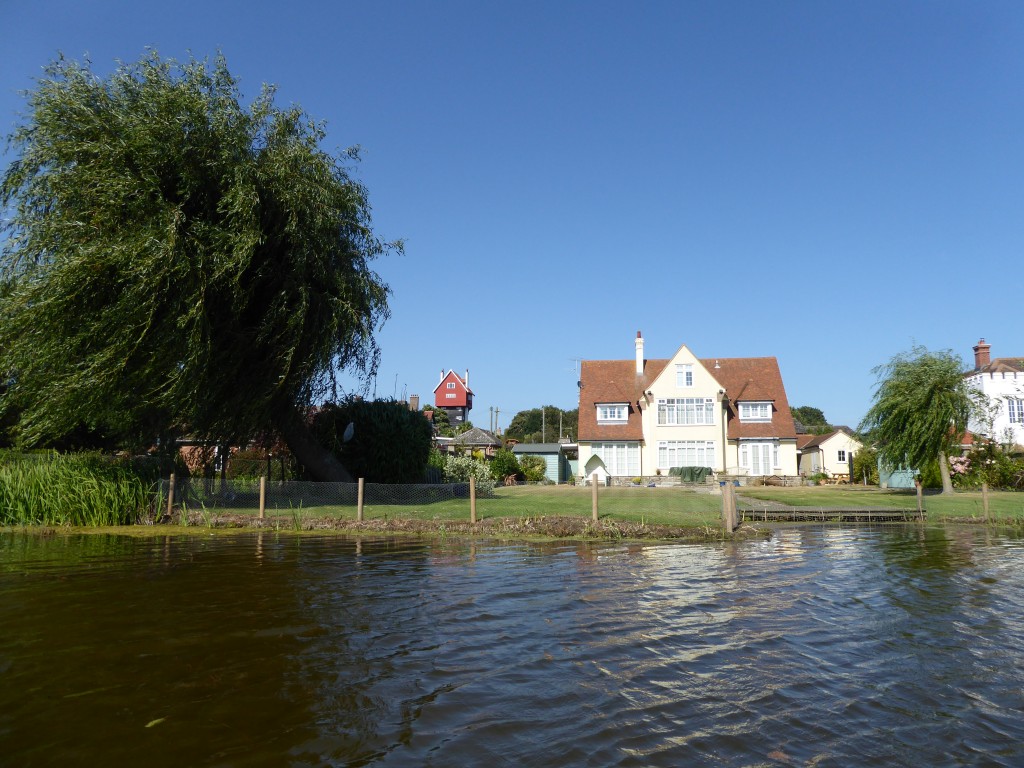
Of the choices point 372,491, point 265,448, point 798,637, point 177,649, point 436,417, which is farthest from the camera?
point 436,417

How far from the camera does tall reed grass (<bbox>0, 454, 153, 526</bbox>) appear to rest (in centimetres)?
1877

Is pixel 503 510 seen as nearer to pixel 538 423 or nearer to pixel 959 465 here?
pixel 959 465

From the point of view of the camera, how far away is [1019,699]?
6402 mm

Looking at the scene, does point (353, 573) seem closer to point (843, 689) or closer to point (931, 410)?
point (843, 689)

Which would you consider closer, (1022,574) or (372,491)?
(1022,574)

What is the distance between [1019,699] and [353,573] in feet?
29.3

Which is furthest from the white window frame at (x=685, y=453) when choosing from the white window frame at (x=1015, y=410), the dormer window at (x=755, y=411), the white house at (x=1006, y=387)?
the white window frame at (x=1015, y=410)

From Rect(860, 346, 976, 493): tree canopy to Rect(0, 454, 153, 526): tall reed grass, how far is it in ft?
97.2

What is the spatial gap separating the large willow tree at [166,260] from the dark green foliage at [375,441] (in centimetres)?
469

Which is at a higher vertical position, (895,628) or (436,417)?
(436,417)

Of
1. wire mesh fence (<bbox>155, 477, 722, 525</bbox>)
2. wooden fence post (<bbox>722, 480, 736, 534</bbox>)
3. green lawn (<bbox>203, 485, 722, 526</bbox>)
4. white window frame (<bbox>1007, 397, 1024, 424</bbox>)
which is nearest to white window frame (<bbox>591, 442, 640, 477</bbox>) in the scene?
green lawn (<bbox>203, 485, 722, 526</bbox>)

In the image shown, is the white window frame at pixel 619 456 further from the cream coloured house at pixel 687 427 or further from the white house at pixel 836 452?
the white house at pixel 836 452

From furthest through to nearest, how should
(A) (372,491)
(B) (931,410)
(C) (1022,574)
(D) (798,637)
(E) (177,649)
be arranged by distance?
1. (B) (931,410)
2. (A) (372,491)
3. (C) (1022,574)
4. (D) (798,637)
5. (E) (177,649)

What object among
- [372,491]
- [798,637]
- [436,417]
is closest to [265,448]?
[372,491]
